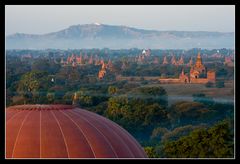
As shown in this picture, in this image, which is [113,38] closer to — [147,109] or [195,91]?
[195,91]

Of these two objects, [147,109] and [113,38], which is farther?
[113,38]

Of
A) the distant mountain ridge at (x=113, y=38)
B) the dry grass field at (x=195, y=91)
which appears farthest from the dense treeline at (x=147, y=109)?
the distant mountain ridge at (x=113, y=38)

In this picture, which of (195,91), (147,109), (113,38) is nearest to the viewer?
(147,109)

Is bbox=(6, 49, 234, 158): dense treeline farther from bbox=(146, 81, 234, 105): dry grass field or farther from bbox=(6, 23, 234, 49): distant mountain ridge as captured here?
bbox=(6, 23, 234, 49): distant mountain ridge

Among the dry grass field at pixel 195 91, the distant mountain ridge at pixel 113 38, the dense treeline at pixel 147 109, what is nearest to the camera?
the dense treeline at pixel 147 109

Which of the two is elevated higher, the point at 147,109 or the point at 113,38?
the point at 113,38

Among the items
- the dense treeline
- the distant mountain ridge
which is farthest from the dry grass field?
the distant mountain ridge

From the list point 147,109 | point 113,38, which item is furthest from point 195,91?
point 113,38

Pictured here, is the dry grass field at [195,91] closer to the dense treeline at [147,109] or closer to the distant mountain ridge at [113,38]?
the dense treeline at [147,109]

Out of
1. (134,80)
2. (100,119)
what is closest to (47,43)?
(134,80)

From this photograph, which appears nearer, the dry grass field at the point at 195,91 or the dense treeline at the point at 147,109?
the dense treeline at the point at 147,109
